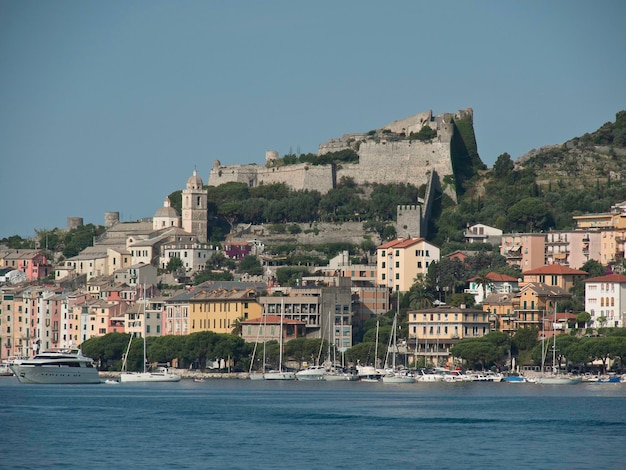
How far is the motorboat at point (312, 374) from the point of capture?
97.1 meters

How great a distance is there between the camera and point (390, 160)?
125 meters

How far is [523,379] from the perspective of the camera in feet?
303

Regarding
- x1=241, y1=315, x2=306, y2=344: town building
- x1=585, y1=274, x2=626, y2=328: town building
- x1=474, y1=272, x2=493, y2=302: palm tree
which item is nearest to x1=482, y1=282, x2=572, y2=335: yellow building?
x1=585, y1=274, x2=626, y2=328: town building

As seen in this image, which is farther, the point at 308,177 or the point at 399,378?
the point at 308,177

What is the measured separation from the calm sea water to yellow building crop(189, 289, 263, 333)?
22396 mm

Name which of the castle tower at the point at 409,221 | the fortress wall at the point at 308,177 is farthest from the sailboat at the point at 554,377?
the fortress wall at the point at 308,177

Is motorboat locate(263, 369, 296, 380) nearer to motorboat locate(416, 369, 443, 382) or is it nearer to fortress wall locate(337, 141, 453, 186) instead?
motorboat locate(416, 369, 443, 382)

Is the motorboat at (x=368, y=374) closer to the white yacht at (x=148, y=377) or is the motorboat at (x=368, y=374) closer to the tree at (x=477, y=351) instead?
the tree at (x=477, y=351)

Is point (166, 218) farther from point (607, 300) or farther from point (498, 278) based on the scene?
point (607, 300)

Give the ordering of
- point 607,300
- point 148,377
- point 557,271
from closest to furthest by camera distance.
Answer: point 148,377
point 607,300
point 557,271

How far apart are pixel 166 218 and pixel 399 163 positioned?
1863cm

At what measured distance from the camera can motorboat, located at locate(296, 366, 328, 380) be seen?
97.1m

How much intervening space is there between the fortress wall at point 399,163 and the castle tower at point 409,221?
440 cm

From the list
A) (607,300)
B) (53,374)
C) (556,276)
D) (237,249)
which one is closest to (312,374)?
(53,374)
